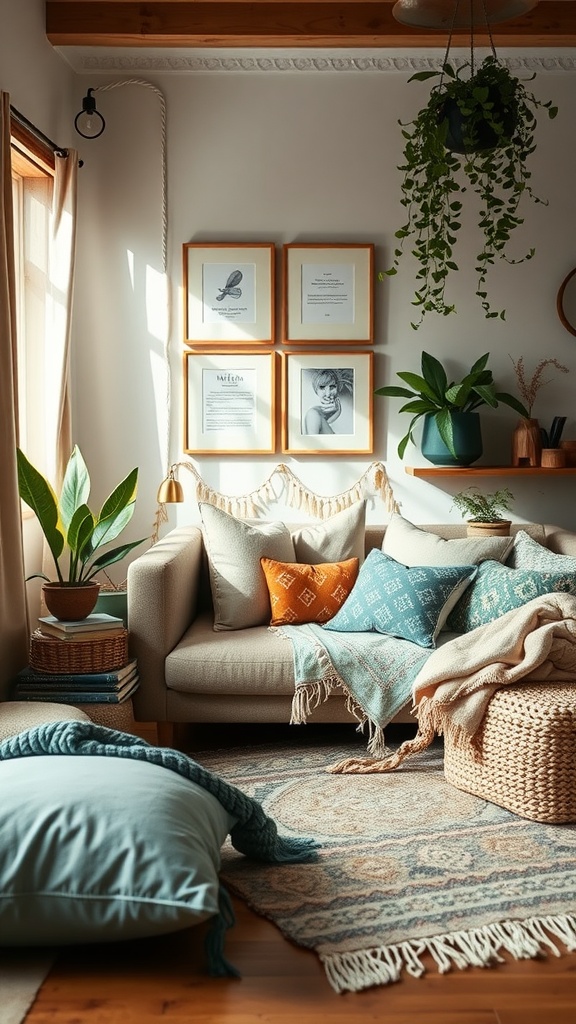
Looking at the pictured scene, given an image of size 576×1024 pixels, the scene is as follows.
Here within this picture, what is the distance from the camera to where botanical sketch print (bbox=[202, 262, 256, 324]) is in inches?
167

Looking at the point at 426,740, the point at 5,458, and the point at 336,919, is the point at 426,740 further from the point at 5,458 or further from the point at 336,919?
the point at 5,458

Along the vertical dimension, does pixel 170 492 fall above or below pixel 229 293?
below

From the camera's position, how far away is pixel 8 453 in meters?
3.27

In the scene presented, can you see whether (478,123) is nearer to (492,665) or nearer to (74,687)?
(492,665)

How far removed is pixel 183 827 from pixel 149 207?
2.94 metres

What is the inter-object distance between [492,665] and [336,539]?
3.93 ft

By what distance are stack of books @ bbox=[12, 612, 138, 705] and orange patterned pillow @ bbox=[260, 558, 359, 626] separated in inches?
25.8

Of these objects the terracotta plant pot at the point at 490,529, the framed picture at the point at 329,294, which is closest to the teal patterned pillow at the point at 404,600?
the terracotta plant pot at the point at 490,529

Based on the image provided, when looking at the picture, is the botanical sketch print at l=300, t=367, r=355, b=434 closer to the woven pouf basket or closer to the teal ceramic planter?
the teal ceramic planter

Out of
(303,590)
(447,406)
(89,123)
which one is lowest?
(303,590)

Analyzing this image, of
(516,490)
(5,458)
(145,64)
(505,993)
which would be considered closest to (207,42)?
(145,64)

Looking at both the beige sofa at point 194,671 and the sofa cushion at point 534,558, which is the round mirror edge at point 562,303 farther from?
the beige sofa at point 194,671

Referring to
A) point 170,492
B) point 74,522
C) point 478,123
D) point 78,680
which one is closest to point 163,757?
point 78,680

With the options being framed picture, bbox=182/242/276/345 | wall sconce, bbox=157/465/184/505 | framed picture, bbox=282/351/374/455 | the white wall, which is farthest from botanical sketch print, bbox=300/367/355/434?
wall sconce, bbox=157/465/184/505
